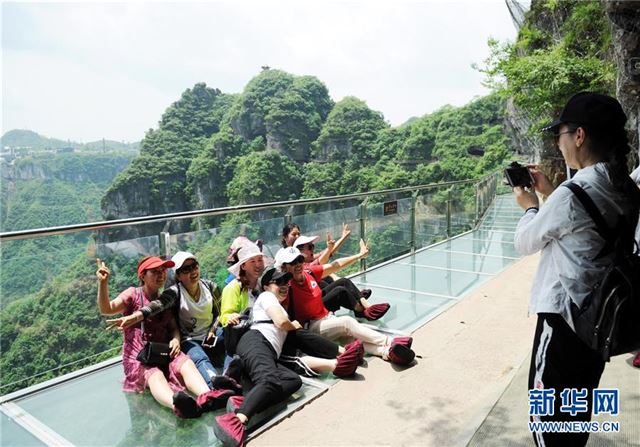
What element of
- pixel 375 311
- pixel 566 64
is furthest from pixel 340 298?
pixel 566 64

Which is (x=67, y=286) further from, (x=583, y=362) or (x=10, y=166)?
(x=10, y=166)

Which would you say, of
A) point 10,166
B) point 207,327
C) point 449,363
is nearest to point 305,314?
point 207,327

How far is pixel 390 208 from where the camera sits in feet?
18.9

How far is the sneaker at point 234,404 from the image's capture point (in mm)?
2279

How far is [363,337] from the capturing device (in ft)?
10.5

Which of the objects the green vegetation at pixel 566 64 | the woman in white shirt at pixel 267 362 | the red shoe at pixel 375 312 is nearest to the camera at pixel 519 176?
the woman in white shirt at pixel 267 362

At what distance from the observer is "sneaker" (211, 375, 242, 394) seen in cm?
248

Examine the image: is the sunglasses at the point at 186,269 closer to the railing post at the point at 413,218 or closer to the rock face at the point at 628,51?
the railing post at the point at 413,218

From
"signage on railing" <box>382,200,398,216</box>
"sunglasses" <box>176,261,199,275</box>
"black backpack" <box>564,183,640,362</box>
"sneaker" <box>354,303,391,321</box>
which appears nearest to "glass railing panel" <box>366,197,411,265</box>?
"signage on railing" <box>382,200,398,216</box>

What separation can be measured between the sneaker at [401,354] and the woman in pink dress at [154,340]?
114 centimetres

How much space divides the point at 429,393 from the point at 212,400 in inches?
50.2

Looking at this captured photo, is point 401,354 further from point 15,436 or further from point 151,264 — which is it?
point 15,436

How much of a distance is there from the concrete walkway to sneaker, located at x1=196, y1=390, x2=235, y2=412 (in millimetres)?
319

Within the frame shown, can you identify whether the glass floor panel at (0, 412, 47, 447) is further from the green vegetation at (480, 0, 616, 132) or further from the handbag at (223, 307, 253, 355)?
the green vegetation at (480, 0, 616, 132)
